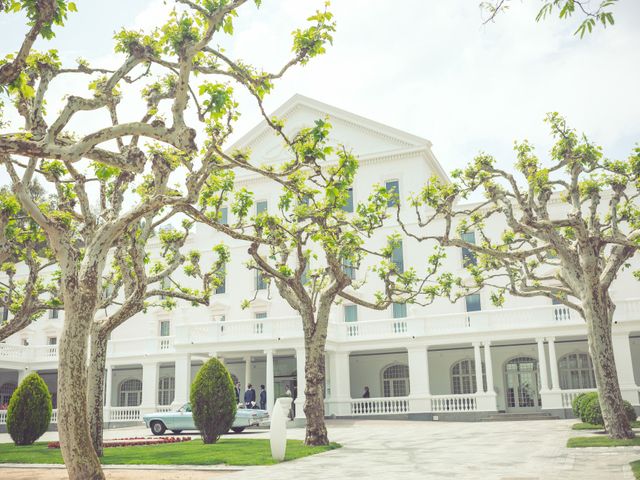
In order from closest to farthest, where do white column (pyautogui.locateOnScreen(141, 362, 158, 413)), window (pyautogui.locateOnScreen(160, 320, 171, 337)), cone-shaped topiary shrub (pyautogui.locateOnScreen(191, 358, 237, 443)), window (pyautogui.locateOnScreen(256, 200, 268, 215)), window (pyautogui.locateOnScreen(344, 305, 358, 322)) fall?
cone-shaped topiary shrub (pyautogui.locateOnScreen(191, 358, 237, 443)) < white column (pyautogui.locateOnScreen(141, 362, 158, 413)) < window (pyautogui.locateOnScreen(344, 305, 358, 322)) < window (pyautogui.locateOnScreen(256, 200, 268, 215)) < window (pyautogui.locateOnScreen(160, 320, 171, 337))

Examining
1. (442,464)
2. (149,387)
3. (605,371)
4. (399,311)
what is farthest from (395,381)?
(442,464)

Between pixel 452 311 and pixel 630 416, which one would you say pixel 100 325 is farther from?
pixel 452 311

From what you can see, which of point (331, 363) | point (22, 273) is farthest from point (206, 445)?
point (22, 273)

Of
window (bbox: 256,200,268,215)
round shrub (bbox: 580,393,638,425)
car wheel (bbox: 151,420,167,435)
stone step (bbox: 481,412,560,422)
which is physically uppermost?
window (bbox: 256,200,268,215)

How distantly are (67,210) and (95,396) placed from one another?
183 inches

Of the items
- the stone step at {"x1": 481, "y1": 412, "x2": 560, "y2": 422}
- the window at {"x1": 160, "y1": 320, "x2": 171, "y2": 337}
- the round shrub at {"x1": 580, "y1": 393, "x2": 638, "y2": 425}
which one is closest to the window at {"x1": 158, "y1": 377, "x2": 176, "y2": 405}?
the window at {"x1": 160, "y1": 320, "x2": 171, "y2": 337}

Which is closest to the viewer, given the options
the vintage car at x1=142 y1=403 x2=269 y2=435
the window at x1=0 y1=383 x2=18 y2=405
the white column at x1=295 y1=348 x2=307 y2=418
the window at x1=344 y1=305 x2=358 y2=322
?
the vintage car at x1=142 y1=403 x2=269 y2=435

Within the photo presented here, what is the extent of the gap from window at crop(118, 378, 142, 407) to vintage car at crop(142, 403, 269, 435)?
16826mm

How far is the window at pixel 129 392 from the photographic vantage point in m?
40.3

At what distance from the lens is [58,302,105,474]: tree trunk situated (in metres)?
8.40

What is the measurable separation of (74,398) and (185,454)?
6.92 m

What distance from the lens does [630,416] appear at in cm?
1867

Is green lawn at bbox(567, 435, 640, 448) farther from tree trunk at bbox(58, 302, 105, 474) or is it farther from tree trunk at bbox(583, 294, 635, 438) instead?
tree trunk at bbox(58, 302, 105, 474)

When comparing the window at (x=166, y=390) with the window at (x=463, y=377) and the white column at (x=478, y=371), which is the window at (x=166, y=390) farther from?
the white column at (x=478, y=371)
